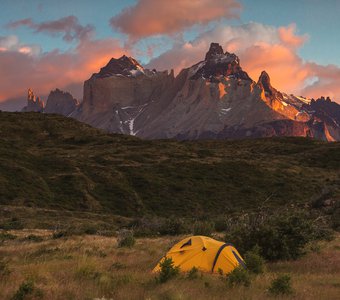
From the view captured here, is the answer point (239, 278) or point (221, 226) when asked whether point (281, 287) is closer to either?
point (239, 278)

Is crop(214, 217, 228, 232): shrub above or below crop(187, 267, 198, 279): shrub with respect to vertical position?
below

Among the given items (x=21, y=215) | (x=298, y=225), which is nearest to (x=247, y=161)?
(x=21, y=215)

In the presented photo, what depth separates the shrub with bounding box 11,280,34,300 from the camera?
31.6 ft

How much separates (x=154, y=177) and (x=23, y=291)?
2457 inches

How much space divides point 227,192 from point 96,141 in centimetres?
4964

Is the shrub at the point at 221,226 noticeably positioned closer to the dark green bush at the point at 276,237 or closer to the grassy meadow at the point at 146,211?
the grassy meadow at the point at 146,211

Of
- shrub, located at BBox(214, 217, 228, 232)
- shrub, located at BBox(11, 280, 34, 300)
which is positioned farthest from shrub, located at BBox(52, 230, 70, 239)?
shrub, located at BBox(11, 280, 34, 300)

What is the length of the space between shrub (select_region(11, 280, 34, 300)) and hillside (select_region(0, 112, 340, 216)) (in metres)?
33.0

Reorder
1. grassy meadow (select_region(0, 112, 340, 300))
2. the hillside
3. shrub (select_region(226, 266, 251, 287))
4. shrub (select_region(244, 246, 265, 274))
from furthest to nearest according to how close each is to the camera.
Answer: the hillside, shrub (select_region(244, 246, 265, 274)), grassy meadow (select_region(0, 112, 340, 300)), shrub (select_region(226, 266, 251, 287))

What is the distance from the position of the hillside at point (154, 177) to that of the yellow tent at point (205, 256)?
26519 millimetres

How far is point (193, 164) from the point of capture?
81.8m

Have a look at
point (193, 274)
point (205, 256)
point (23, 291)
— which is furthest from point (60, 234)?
point (23, 291)

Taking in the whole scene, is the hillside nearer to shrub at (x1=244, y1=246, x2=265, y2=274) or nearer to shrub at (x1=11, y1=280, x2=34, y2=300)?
shrub at (x1=244, y1=246, x2=265, y2=274)

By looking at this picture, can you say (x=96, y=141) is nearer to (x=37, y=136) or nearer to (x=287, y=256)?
(x=37, y=136)
